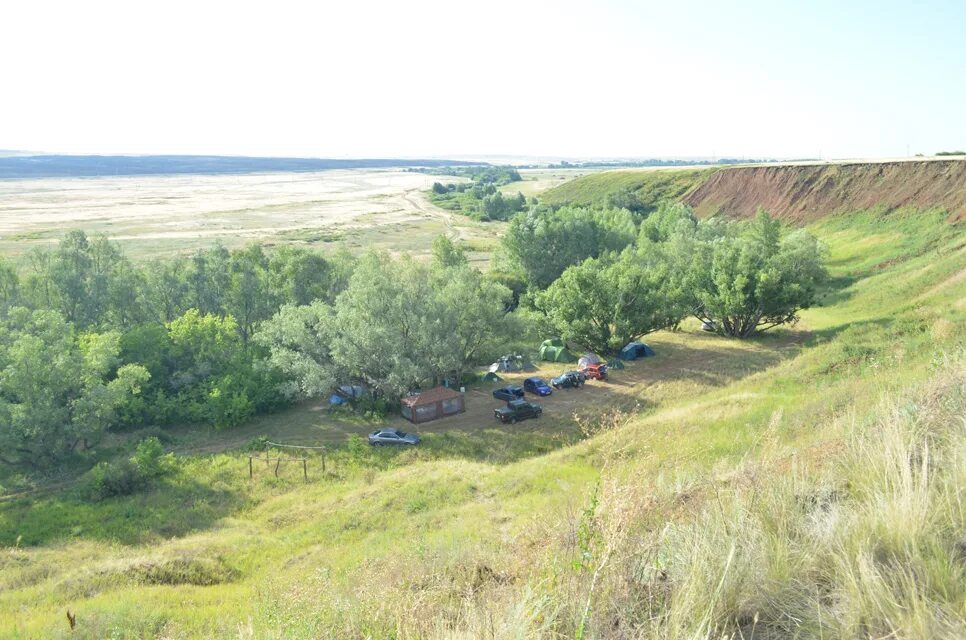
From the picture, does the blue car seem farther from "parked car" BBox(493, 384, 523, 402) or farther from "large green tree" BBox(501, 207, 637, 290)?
"large green tree" BBox(501, 207, 637, 290)

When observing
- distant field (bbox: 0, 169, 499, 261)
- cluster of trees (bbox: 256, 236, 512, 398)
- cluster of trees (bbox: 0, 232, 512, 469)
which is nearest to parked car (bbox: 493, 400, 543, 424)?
cluster of trees (bbox: 256, 236, 512, 398)

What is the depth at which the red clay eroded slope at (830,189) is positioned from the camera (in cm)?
7344

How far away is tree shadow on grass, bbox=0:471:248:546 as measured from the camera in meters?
24.1

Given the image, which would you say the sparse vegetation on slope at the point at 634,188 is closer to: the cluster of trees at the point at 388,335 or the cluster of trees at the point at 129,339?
the cluster of trees at the point at 388,335

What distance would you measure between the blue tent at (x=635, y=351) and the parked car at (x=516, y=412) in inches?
541

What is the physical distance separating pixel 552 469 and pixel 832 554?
1882 centimetres

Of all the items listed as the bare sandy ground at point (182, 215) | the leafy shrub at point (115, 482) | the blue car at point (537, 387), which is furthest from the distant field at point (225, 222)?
the leafy shrub at point (115, 482)

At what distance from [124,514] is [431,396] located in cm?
1707

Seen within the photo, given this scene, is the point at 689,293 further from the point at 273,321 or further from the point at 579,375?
the point at 273,321

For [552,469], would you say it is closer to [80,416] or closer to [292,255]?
[80,416]

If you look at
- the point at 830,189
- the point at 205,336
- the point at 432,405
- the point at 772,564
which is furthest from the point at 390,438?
the point at 830,189

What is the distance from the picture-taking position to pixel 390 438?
107 feet

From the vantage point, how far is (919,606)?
4.39m

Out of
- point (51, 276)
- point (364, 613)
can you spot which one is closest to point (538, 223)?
point (51, 276)
